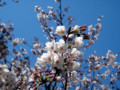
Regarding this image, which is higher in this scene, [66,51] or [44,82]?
[66,51]

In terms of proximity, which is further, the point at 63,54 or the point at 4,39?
the point at 4,39

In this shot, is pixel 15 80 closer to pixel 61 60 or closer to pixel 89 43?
pixel 61 60

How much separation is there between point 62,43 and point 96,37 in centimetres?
823

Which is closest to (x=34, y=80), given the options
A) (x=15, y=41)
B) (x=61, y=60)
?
(x=61, y=60)

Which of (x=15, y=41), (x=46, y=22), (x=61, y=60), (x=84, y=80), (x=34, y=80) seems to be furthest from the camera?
(x=15, y=41)

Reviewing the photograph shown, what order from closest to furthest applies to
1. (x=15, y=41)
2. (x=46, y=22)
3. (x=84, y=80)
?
1. (x=46, y=22)
2. (x=84, y=80)
3. (x=15, y=41)

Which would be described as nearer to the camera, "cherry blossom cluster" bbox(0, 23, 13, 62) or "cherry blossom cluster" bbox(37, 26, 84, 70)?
"cherry blossom cluster" bbox(37, 26, 84, 70)

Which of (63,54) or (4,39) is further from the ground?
(4,39)

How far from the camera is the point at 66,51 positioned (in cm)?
191

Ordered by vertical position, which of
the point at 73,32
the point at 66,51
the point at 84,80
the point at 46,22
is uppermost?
the point at 46,22

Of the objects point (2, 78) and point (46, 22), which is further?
point (46, 22)

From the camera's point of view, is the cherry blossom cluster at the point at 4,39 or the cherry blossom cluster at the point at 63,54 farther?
the cherry blossom cluster at the point at 4,39

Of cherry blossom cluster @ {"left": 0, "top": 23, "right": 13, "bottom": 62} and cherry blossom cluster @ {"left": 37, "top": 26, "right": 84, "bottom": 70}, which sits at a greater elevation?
cherry blossom cluster @ {"left": 0, "top": 23, "right": 13, "bottom": 62}

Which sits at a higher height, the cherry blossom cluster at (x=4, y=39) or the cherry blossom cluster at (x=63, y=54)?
the cherry blossom cluster at (x=4, y=39)
